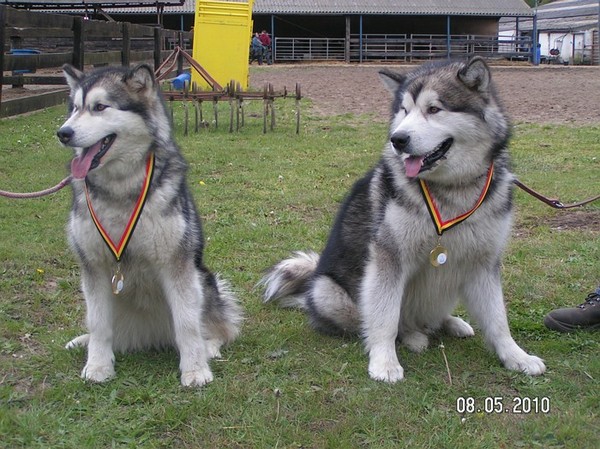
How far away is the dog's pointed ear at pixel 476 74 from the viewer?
10.8ft

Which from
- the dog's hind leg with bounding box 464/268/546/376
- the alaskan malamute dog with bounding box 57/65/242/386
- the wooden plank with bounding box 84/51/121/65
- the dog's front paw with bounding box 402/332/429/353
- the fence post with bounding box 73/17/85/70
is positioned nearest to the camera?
the alaskan malamute dog with bounding box 57/65/242/386

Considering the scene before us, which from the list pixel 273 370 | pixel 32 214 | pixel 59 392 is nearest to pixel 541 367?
pixel 273 370

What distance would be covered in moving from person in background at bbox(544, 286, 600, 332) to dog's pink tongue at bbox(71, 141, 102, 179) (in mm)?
2755

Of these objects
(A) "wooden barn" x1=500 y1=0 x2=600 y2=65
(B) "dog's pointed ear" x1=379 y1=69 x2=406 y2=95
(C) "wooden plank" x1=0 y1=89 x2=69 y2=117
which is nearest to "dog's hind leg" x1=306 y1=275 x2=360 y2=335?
(B) "dog's pointed ear" x1=379 y1=69 x2=406 y2=95

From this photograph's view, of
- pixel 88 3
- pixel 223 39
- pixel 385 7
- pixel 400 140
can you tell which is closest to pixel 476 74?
pixel 400 140

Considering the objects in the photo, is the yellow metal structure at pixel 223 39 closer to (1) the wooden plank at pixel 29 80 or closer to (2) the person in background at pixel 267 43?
(1) the wooden plank at pixel 29 80

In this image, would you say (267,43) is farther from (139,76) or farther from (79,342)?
(139,76)

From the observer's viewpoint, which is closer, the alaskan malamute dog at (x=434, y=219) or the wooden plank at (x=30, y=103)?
the alaskan malamute dog at (x=434, y=219)

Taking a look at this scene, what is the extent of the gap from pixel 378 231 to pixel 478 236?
51 centimetres

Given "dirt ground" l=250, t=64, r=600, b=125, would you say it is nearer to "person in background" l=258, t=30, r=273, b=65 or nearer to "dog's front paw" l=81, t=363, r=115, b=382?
"person in background" l=258, t=30, r=273, b=65

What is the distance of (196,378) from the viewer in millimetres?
3447

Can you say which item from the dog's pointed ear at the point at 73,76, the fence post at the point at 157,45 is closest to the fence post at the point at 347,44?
the fence post at the point at 157,45

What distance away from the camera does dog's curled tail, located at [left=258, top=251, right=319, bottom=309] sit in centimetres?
451

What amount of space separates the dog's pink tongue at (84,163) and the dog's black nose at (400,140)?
1382 millimetres
